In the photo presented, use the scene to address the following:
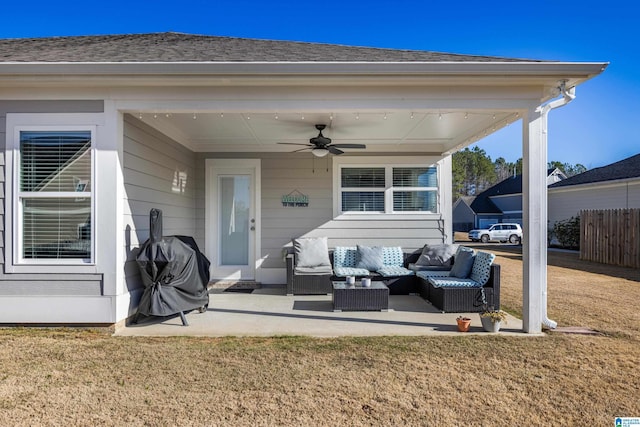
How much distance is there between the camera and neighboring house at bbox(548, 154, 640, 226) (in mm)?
13406

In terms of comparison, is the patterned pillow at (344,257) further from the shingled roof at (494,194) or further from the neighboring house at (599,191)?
the shingled roof at (494,194)

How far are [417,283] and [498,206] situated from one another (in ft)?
76.4

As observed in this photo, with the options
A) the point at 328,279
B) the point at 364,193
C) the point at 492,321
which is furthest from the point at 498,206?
the point at 492,321

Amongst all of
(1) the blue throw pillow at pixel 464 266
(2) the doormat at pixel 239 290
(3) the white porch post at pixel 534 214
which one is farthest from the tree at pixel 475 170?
(3) the white porch post at pixel 534 214

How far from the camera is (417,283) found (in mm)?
6250

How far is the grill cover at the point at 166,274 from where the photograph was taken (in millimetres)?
4250

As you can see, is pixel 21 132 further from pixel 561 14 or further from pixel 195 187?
pixel 561 14

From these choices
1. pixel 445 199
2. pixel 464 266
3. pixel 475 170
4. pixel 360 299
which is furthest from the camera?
pixel 475 170

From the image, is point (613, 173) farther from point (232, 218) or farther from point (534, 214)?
point (232, 218)

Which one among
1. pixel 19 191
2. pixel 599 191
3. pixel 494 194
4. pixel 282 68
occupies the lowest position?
pixel 19 191

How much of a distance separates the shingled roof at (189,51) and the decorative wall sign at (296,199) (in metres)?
2.69

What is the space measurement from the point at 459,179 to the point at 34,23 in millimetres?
32563

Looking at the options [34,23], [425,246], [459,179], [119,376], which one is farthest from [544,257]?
[459,179]

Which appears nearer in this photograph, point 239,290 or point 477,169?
point 239,290
